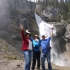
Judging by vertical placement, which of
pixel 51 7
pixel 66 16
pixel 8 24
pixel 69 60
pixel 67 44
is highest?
pixel 51 7

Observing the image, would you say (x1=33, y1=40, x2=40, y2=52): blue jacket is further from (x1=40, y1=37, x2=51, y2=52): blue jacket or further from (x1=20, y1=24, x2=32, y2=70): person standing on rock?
(x1=20, y1=24, x2=32, y2=70): person standing on rock

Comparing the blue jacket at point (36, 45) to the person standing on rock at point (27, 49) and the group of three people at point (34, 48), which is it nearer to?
the group of three people at point (34, 48)

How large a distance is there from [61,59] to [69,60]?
3.02 m

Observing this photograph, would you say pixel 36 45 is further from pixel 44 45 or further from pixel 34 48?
pixel 44 45

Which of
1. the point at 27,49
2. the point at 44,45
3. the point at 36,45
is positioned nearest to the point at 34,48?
the point at 36,45

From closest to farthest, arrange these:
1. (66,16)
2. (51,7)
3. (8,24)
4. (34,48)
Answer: (34,48) < (8,24) < (66,16) < (51,7)

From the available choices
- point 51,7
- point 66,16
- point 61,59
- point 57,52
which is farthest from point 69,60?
point 51,7

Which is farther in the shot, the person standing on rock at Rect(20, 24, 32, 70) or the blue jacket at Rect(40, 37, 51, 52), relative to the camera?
the blue jacket at Rect(40, 37, 51, 52)

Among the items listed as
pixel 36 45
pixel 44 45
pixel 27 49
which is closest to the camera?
pixel 27 49

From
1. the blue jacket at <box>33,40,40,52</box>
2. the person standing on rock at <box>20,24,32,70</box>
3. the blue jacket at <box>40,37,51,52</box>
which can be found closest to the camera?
the person standing on rock at <box>20,24,32,70</box>

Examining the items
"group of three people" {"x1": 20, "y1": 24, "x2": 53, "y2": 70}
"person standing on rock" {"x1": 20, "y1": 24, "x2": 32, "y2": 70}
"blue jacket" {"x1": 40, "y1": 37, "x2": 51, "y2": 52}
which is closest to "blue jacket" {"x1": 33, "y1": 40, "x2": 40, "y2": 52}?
"group of three people" {"x1": 20, "y1": 24, "x2": 53, "y2": 70}

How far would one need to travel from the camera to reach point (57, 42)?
47.5 metres

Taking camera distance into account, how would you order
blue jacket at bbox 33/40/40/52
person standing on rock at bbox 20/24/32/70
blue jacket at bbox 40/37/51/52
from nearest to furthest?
1. person standing on rock at bbox 20/24/32/70
2. blue jacket at bbox 40/37/51/52
3. blue jacket at bbox 33/40/40/52

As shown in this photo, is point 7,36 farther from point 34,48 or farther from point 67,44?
point 34,48
